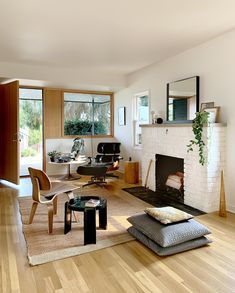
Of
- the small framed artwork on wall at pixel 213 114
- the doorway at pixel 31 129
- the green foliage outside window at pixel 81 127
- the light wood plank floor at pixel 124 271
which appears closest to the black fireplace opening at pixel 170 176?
the small framed artwork on wall at pixel 213 114

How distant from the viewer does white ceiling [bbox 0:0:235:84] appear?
280cm

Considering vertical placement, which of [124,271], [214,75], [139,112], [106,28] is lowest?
[124,271]

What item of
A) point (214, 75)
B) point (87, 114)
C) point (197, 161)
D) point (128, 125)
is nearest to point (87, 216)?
point (197, 161)

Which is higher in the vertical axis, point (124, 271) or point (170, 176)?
point (170, 176)

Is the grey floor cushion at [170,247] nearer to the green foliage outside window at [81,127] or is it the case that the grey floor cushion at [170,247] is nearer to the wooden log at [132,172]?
the wooden log at [132,172]

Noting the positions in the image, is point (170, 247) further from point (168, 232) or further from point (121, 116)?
point (121, 116)

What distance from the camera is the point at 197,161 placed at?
149 inches

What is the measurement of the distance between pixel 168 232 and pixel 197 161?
1.59 metres

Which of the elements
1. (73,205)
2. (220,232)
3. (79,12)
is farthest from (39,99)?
(220,232)

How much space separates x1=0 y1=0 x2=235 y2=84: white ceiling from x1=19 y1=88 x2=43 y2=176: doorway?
1.72m

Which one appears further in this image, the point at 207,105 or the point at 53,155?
the point at 53,155

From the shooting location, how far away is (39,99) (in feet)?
22.0

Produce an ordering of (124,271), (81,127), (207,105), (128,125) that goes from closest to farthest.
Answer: (124,271) < (207,105) < (128,125) < (81,127)

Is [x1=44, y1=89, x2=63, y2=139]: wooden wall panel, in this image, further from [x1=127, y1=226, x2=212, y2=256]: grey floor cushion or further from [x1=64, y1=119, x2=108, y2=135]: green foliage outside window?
[x1=127, y1=226, x2=212, y2=256]: grey floor cushion
